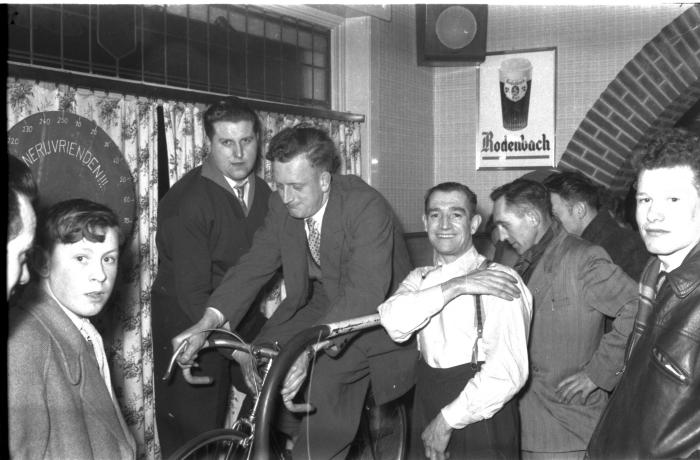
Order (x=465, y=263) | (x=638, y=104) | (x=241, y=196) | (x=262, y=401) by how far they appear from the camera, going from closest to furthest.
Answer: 1. (x=262, y=401)
2. (x=465, y=263)
3. (x=241, y=196)
4. (x=638, y=104)

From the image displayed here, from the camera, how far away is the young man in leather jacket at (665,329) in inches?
52.2

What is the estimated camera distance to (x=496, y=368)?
2.17 meters

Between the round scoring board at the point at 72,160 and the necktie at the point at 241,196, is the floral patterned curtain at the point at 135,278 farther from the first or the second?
the necktie at the point at 241,196

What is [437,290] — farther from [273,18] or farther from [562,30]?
[562,30]

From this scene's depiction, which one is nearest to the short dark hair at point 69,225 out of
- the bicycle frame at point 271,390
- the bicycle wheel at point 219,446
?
the bicycle frame at point 271,390

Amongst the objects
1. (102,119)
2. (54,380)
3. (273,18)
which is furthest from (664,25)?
(54,380)

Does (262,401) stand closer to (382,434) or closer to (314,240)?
(314,240)

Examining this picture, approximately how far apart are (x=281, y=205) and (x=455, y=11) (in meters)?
2.72

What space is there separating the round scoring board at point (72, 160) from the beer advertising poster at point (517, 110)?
305cm

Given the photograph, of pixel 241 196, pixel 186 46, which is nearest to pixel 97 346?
pixel 241 196

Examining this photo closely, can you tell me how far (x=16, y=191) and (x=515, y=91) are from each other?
456 centimetres

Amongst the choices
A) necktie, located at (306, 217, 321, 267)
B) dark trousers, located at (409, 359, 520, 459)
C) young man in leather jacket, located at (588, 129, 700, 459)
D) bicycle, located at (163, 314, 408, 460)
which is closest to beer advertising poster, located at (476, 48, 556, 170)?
necktie, located at (306, 217, 321, 267)

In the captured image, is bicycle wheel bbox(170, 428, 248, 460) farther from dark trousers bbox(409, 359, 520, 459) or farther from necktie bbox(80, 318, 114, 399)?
dark trousers bbox(409, 359, 520, 459)

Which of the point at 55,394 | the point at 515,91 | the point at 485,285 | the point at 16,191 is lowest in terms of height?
the point at 55,394
